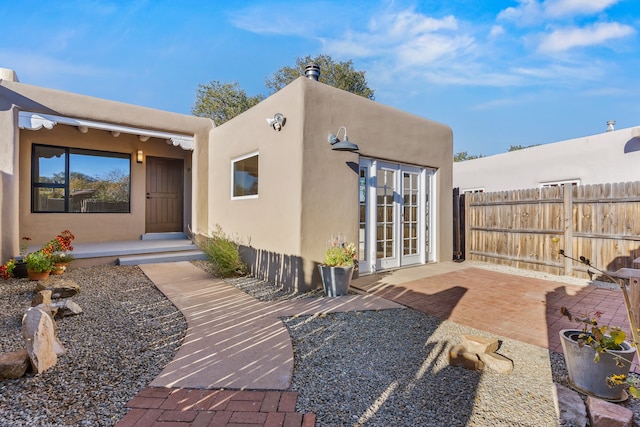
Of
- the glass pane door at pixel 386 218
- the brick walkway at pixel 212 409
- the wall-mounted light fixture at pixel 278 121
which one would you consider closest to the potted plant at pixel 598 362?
the brick walkway at pixel 212 409

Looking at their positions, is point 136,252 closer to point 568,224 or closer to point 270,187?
point 270,187

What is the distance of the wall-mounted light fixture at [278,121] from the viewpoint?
209 inches

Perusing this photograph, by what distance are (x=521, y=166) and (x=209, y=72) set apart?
58.7 ft

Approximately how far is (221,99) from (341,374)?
19946 mm

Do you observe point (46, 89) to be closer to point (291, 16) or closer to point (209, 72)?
point (291, 16)

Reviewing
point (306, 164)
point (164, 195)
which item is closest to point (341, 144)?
point (306, 164)

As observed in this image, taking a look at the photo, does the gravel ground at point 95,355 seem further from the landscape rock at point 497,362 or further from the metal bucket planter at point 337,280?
the landscape rock at point 497,362

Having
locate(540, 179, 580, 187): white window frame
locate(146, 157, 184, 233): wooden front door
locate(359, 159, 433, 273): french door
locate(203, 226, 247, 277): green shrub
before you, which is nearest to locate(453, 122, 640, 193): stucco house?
locate(540, 179, 580, 187): white window frame

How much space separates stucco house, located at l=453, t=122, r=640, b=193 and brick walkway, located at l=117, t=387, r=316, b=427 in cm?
1015

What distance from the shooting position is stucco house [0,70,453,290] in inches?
206

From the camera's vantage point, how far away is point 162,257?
735 cm

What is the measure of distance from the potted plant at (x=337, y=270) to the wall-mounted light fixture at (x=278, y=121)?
2.23 metres

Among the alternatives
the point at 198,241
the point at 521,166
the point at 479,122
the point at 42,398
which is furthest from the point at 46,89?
the point at 479,122

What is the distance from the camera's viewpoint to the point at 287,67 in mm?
A: 20406
